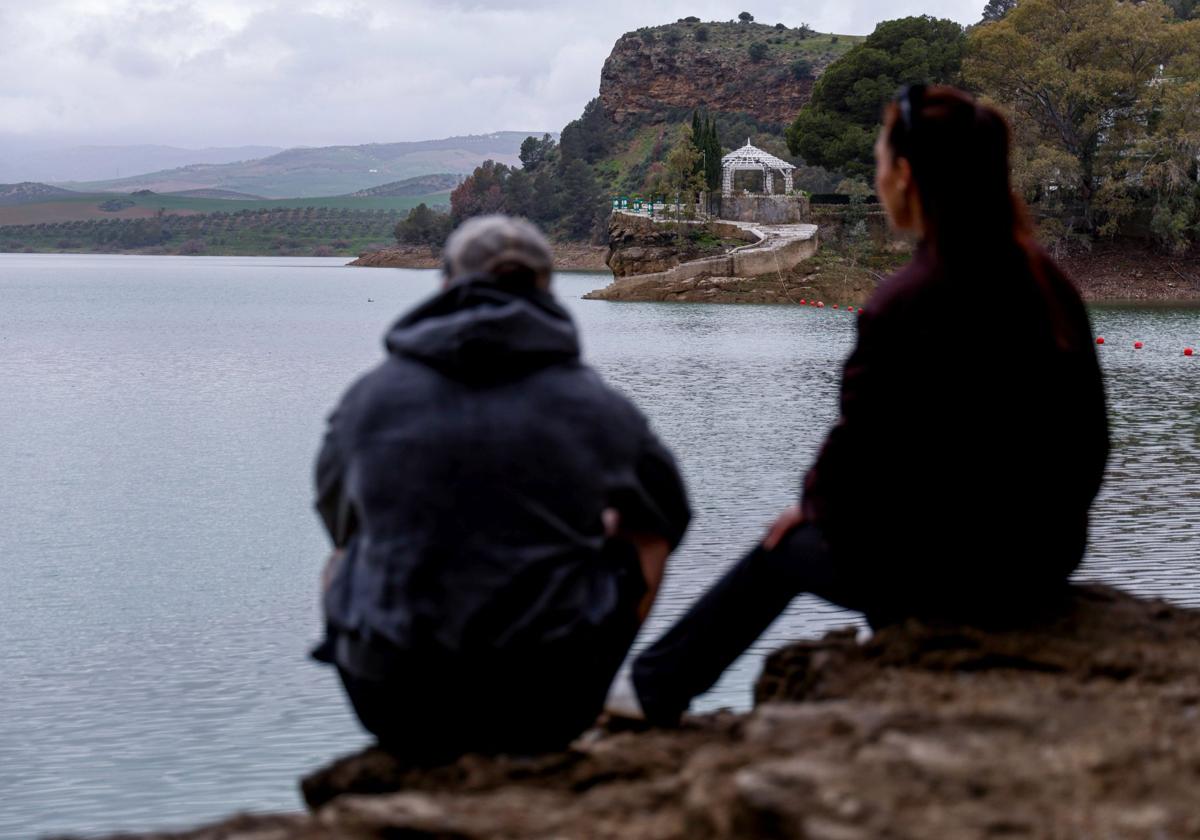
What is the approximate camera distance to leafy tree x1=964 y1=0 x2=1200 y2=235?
4531 centimetres

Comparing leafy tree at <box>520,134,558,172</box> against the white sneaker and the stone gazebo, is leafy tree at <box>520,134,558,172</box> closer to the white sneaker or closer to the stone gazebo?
the stone gazebo

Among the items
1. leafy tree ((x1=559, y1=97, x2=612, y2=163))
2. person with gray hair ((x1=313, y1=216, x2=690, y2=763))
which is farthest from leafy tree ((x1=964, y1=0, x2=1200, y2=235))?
leafy tree ((x1=559, y1=97, x2=612, y2=163))

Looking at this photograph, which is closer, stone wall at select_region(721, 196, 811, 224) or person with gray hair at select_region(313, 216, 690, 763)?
person with gray hair at select_region(313, 216, 690, 763)

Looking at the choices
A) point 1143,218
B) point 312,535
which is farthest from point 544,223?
point 312,535

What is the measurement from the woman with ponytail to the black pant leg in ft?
0.50

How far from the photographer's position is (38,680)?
635cm

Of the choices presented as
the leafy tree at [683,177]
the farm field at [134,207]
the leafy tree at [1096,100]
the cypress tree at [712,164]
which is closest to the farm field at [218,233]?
the farm field at [134,207]

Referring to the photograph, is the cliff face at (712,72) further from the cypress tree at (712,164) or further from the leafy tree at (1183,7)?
the cypress tree at (712,164)

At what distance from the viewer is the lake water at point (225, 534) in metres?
5.30

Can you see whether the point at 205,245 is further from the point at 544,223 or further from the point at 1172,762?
the point at 1172,762

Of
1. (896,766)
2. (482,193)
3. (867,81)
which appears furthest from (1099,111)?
(482,193)

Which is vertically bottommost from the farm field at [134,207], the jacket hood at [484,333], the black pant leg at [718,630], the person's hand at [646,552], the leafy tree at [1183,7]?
the black pant leg at [718,630]

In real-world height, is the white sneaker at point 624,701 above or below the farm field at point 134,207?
below

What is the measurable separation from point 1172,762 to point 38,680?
216 inches
